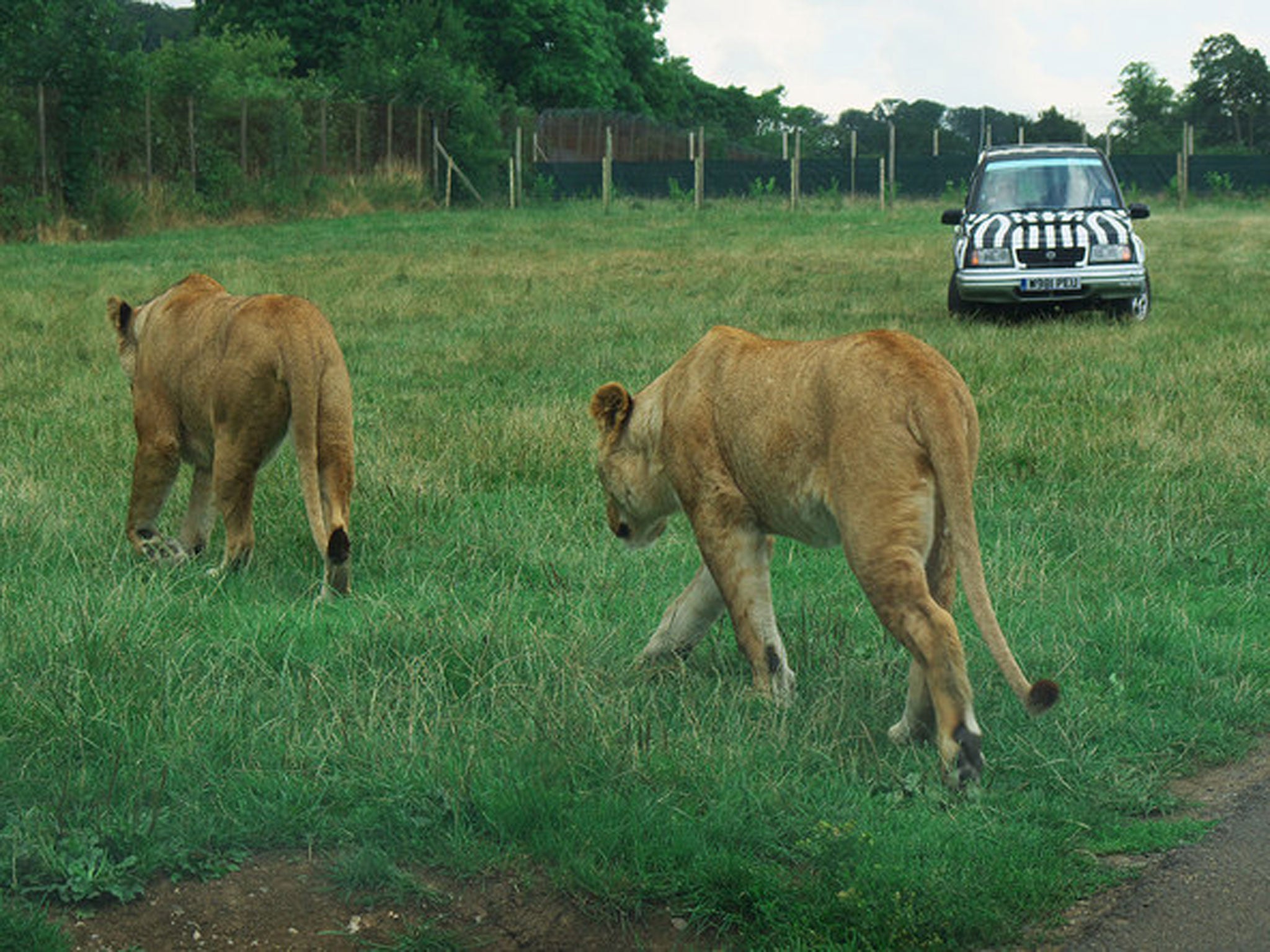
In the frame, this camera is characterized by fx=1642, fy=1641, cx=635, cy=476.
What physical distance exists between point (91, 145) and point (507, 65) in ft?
89.1

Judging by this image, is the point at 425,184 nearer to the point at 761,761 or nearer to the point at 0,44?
the point at 0,44

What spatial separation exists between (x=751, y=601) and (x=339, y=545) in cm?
170

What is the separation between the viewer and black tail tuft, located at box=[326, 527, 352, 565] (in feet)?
18.6

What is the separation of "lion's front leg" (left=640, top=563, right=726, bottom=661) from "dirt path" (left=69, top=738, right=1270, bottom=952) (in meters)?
1.43

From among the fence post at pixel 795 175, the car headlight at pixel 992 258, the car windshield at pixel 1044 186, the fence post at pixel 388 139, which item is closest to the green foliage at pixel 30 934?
the car headlight at pixel 992 258

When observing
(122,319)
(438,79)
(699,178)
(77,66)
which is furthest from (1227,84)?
(122,319)

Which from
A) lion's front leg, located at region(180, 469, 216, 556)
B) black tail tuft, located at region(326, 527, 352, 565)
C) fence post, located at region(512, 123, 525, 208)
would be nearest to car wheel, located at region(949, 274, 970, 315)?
lion's front leg, located at region(180, 469, 216, 556)

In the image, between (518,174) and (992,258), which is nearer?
(992,258)

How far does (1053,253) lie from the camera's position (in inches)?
558

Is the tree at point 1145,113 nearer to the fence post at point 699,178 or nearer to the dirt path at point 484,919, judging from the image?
the fence post at point 699,178

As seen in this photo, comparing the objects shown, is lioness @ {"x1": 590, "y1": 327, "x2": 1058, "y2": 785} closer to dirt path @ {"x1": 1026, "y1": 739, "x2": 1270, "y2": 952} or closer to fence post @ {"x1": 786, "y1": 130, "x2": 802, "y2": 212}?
dirt path @ {"x1": 1026, "y1": 739, "x2": 1270, "y2": 952}

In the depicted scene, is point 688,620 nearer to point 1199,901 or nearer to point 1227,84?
point 1199,901

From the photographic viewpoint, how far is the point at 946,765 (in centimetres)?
406

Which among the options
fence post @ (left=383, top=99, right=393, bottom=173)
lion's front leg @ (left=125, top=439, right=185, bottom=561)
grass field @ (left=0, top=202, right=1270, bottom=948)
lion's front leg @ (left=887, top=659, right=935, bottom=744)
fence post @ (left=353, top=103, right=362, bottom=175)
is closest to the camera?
grass field @ (left=0, top=202, right=1270, bottom=948)
